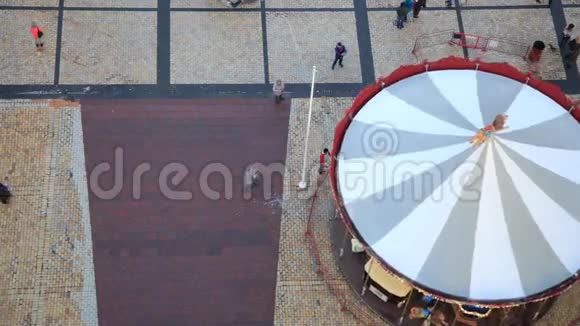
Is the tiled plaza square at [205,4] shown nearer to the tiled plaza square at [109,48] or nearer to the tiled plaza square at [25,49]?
the tiled plaza square at [109,48]

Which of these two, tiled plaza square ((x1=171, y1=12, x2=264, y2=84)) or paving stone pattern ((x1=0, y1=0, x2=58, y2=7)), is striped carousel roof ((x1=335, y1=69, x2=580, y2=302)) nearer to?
tiled plaza square ((x1=171, y1=12, x2=264, y2=84))

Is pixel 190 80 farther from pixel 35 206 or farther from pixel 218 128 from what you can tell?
pixel 35 206

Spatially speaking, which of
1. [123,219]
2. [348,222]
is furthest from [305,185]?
[123,219]

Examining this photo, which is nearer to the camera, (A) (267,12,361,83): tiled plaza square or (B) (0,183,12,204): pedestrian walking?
(B) (0,183,12,204): pedestrian walking

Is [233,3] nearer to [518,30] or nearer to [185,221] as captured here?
[185,221]

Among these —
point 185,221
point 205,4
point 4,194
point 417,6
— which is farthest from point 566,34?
point 4,194

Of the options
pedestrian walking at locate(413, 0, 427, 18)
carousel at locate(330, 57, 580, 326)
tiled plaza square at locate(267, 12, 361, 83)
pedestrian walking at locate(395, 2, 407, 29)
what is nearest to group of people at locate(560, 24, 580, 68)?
pedestrian walking at locate(413, 0, 427, 18)
